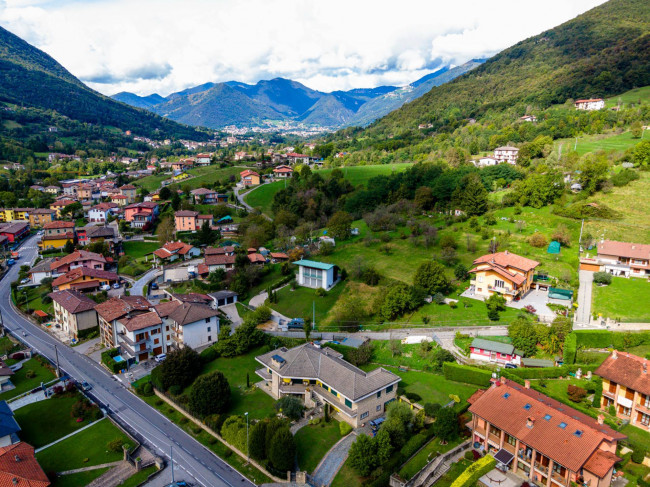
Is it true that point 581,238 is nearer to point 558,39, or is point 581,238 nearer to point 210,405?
point 210,405

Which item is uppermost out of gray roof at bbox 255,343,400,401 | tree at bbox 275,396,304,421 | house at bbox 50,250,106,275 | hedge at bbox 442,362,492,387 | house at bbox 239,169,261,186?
house at bbox 239,169,261,186

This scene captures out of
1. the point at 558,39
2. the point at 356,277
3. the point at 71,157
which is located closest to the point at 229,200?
the point at 356,277

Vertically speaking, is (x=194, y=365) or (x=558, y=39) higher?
(x=558, y=39)

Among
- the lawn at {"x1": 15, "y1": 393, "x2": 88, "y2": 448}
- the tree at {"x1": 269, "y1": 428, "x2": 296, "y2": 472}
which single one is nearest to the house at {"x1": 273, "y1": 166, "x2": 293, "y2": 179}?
the lawn at {"x1": 15, "y1": 393, "x2": 88, "y2": 448}

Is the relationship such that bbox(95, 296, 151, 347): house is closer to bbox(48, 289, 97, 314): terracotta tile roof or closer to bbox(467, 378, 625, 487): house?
bbox(48, 289, 97, 314): terracotta tile roof

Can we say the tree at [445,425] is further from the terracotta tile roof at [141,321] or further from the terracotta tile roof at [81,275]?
the terracotta tile roof at [81,275]

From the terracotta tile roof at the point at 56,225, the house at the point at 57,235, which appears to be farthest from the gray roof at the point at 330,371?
the terracotta tile roof at the point at 56,225
